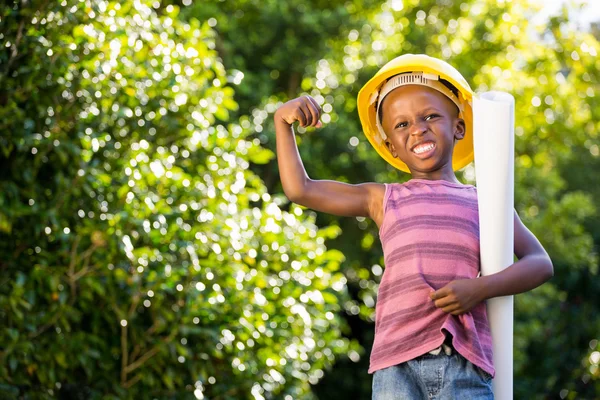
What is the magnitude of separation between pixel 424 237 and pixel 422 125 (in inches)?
12.5

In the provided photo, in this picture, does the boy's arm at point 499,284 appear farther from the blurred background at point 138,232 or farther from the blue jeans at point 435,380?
the blurred background at point 138,232

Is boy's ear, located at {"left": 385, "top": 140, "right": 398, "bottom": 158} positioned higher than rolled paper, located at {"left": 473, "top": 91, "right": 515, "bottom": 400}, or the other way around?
boy's ear, located at {"left": 385, "top": 140, "right": 398, "bottom": 158}

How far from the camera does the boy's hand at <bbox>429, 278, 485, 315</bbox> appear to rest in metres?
2.33

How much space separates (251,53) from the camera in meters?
9.10

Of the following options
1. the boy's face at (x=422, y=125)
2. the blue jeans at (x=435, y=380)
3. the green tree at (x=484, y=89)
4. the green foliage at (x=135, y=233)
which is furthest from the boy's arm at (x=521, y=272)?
the green tree at (x=484, y=89)

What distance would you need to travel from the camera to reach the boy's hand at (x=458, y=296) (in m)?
2.33

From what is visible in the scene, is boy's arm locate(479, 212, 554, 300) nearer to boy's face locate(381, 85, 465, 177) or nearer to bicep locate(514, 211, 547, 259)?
bicep locate(514, 211, 547, 259)

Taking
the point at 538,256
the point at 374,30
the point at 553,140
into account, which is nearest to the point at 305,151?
the point at 374,30

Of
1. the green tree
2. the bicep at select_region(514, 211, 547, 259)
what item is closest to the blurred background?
the green tree

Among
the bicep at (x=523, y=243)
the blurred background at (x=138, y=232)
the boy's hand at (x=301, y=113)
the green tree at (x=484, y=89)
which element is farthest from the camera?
the green tree at (x=484, y=89)

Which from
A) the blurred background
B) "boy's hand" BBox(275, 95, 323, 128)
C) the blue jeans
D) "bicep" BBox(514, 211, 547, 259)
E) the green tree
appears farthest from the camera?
the green tree

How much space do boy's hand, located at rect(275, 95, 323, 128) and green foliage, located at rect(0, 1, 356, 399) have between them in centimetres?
215

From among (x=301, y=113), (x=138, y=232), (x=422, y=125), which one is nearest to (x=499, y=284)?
(x=422, y=125)

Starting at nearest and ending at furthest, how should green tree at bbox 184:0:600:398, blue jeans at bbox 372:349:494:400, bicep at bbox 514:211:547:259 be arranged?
blue jeans at bbox 372:349:494:400
bicep at bbox 514:211:547:259
green tree at bbox 184:0:600:398
